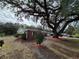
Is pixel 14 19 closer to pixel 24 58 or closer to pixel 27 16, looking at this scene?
pixel 27 16

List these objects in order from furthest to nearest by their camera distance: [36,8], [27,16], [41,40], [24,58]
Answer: [27,16] < [36,8] < [41,40] < [24,58]

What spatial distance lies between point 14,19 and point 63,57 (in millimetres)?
7461

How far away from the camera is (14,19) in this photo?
13.9 meters

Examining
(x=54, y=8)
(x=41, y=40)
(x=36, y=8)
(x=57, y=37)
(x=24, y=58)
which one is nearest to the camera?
(x=24, y=58)

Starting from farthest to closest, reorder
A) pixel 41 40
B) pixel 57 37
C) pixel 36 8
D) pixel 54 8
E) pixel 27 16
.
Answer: pixel 57 37
pixel 27 16
pixel 36 8
pixel 54 8
pixel 41 40

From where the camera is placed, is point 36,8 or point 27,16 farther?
point 27,16

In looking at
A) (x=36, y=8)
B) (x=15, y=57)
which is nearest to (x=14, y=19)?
(x=36, y=8)

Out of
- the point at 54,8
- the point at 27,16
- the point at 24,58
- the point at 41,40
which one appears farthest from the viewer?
the point at 27,16

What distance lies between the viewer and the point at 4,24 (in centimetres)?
1311

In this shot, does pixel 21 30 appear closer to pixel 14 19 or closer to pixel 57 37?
pixel 14 19

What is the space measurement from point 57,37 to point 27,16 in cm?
278

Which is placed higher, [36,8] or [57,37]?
[36,8]


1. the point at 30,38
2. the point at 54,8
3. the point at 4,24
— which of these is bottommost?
the point at 30,38

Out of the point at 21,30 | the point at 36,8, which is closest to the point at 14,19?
the point at 21,30
